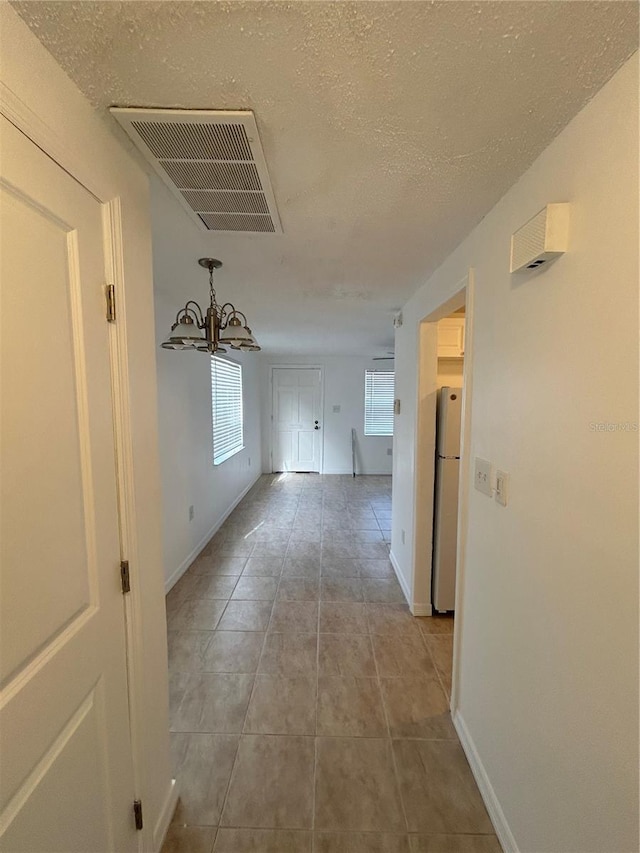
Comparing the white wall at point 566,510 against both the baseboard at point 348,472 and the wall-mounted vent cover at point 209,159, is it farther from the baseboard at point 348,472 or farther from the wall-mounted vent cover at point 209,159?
the baseboard at point 348,472

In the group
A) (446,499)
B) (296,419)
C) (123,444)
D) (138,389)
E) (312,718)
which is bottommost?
(312,718)

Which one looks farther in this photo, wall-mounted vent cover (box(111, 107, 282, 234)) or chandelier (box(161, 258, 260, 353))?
chandelier (box(161, 258, 260, 353))

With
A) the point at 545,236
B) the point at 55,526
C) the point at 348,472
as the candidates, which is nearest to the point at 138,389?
the point at 55,526

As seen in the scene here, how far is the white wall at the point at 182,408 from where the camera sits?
5.37ft

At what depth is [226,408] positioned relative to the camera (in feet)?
15.0

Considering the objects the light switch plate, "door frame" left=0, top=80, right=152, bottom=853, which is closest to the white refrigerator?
the light switch plate

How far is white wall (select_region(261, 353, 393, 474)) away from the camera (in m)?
6.72

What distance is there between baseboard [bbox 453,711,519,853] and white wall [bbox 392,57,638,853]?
1 centimetres

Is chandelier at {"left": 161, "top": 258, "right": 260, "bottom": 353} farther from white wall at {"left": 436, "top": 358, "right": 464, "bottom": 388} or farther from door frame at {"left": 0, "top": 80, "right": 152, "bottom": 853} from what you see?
white wall at {"left": 436, "top": 358, "right": 464, "bottom": 388}

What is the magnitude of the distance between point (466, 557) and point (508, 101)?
1588mm

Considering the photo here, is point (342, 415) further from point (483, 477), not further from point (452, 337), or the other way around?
point (483, 477)

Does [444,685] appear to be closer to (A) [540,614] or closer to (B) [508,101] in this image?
(A) [540,614]

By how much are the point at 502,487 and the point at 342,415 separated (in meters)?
5.59

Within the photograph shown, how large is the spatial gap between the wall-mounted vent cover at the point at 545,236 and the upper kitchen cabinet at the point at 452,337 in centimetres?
176
